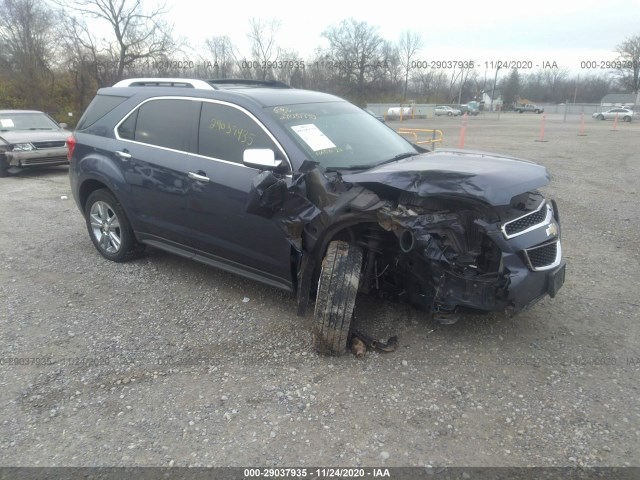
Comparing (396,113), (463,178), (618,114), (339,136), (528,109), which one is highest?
(339,136)

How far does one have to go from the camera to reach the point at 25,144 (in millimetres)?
10586

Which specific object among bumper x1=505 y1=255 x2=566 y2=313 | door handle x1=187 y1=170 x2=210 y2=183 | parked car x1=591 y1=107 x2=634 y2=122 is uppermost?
door handle x1=187 y1=170 x2=210 y2=183

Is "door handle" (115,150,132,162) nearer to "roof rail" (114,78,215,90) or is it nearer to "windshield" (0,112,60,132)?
"roof rail" (114,78,215,90)

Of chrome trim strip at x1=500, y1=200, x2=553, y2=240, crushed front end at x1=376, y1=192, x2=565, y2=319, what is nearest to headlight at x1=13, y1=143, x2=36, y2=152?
crushed front end at x1=376, y1=192, x2=565, y2=319

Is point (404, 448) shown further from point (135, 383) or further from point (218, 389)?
point (135, 383)

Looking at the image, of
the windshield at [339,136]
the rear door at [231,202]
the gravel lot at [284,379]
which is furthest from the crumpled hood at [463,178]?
the gravel lot at [284,379]

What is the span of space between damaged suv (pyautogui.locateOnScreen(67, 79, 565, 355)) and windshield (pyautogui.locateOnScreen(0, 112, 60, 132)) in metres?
8.07

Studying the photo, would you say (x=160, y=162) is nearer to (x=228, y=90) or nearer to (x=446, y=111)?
(x=228, y=90)

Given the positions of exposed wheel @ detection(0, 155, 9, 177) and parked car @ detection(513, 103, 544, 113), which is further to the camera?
parked car @ detection(513, 103, 544, 113)

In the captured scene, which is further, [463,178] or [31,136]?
[31,136]

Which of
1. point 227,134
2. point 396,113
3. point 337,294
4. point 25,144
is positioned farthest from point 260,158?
point 396,113

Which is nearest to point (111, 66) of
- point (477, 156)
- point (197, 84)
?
point (197, 84)

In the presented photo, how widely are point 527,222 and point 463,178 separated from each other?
64cm

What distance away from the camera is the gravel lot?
8.36 feet
